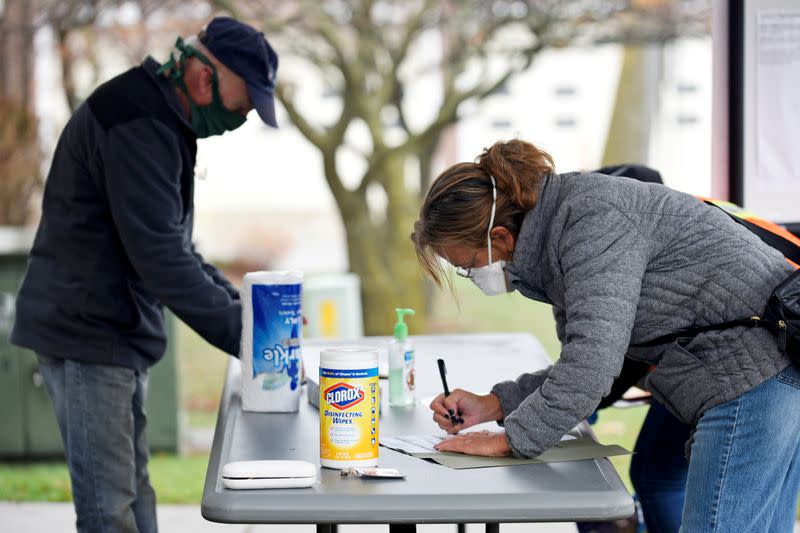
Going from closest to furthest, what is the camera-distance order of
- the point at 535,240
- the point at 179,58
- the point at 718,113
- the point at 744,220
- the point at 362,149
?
1. the point at 535,240
2. the point at 744,220
3. the point at 179,58
4. the point at 718,113
5. the point at 362,149

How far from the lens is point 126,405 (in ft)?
7.71

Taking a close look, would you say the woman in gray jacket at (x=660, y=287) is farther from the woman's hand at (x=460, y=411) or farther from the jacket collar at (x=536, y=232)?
the woman's hand at (x=460, y=411)

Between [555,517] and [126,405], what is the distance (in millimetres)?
1249

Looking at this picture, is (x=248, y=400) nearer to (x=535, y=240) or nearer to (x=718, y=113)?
(x=535, y=240)

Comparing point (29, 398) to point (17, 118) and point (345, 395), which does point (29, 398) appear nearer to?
point (17, 118)

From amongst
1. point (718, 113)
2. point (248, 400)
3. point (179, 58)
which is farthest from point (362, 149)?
point (248, 400)

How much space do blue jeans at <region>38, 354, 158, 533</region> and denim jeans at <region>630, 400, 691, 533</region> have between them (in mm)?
1203

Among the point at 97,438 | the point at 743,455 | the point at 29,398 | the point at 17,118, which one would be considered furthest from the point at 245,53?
the point at 17,118

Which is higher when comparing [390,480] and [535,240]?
[535,240]

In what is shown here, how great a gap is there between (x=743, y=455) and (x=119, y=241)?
1.41 meters

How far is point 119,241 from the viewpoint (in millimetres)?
2316

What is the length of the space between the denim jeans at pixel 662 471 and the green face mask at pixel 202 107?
4.00 ft

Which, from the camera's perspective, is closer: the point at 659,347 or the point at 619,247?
the point at 619,247

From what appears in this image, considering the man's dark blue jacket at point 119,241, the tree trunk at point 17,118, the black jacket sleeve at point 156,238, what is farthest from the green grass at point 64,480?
the black jacket sleeve at point 156,238
